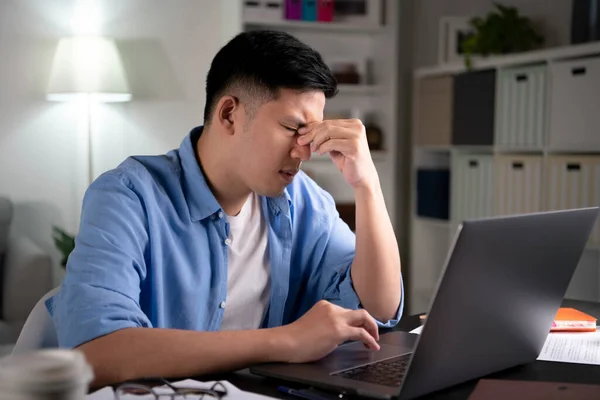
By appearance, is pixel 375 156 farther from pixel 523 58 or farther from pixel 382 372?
pixel 382 372

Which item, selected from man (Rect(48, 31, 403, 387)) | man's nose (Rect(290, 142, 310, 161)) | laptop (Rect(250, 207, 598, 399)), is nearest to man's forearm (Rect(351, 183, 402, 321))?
man (Rect(48, 31, 403, 387))

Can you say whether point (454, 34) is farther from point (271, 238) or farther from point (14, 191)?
→ point (271, 238)

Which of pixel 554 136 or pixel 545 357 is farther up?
pixel 554 136

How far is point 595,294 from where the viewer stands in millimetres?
3217

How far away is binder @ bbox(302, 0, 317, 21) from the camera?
414 centimetres

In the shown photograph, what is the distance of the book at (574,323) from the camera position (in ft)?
4.79

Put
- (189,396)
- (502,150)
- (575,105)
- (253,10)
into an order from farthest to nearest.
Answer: (253,10)
(502,150)
(575,105)
(189,396)

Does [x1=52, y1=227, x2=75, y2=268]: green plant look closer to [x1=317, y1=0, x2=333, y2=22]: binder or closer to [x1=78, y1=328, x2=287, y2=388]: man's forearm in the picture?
[x1=317, y1=0, x2=333, y2=22]: binder

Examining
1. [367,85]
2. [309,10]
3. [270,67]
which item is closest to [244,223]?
[270,67]

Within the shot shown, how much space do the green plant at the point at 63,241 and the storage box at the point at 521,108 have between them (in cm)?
197

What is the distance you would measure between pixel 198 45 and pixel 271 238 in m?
2.12

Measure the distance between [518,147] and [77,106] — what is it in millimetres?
1945

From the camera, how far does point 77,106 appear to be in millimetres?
3443

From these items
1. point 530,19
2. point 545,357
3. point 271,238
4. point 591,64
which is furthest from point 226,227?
point 530,19
